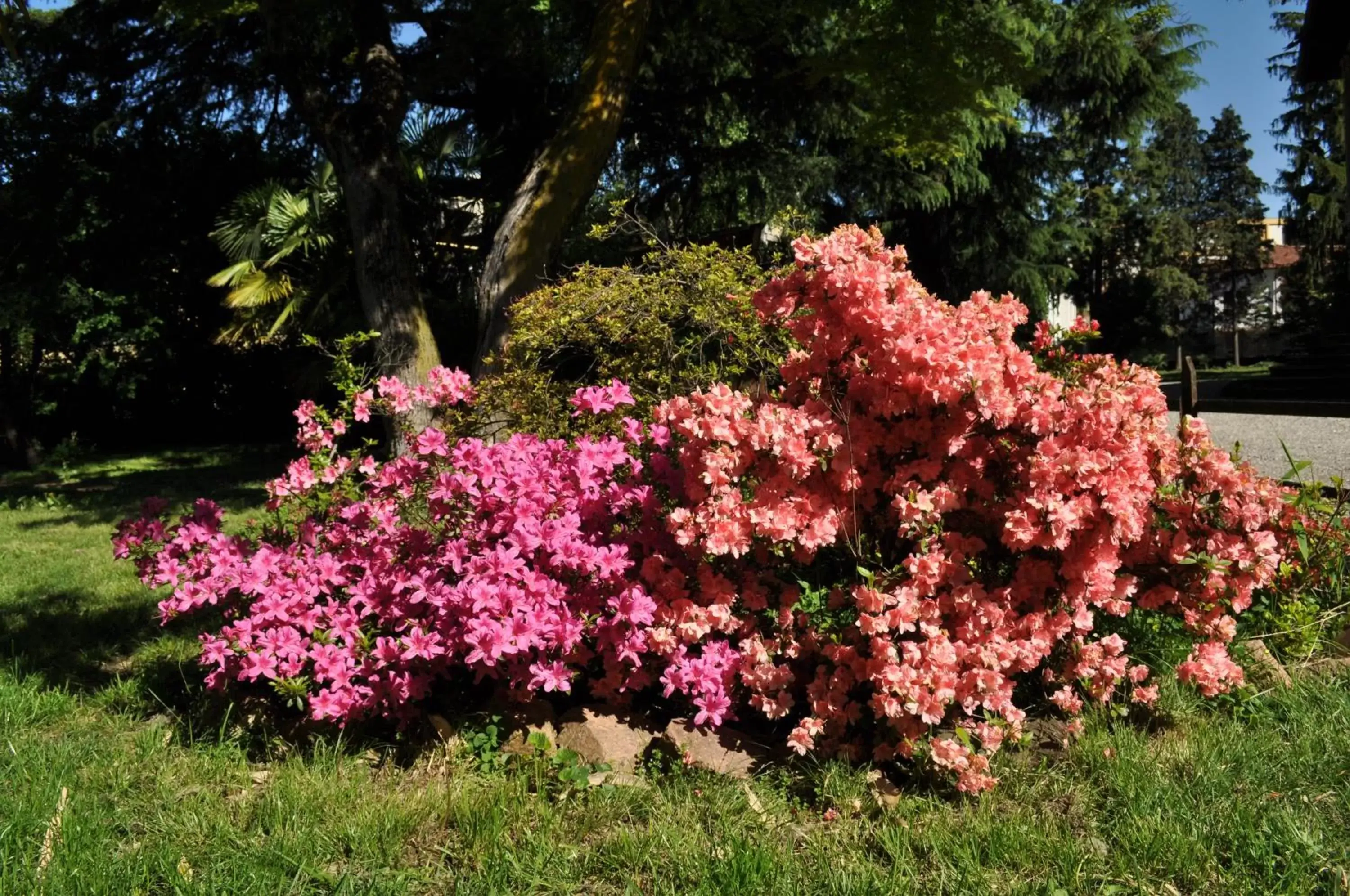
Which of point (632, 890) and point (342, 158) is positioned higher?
point (342, 158)

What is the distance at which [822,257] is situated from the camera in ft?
8.96

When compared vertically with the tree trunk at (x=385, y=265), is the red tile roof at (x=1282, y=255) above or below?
above

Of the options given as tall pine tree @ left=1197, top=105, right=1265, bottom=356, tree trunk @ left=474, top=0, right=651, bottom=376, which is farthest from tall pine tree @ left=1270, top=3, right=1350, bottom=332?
tree trunk @ left=474, top=0, right=651, bottom=376

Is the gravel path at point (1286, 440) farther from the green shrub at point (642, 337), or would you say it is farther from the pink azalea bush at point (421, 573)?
the pink azalea bush at point (421, 573)

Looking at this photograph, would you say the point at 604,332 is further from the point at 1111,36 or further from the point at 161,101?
the point at 1111,36

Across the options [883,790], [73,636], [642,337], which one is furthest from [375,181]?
[883,790]

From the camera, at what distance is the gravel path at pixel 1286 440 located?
332 inches

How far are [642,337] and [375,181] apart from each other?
3.91 meters

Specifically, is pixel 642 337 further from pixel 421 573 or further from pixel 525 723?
pixel 525 723

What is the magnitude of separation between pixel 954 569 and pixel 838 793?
72 centimetres

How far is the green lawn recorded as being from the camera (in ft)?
7.25

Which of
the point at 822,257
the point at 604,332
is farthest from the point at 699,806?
the point at 604,332

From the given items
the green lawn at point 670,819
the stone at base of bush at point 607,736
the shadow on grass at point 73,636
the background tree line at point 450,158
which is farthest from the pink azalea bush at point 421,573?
the background tree line at point 450,158

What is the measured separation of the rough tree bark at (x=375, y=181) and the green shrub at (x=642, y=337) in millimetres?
2797
